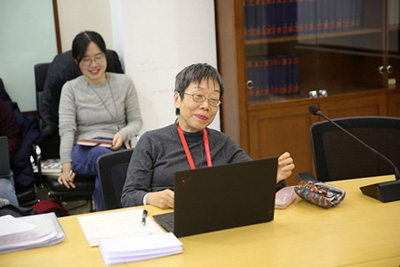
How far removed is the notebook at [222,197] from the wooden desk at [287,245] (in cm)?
3

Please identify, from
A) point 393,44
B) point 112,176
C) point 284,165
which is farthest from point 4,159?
point 393,44

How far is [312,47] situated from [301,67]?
→ 16 centimetres

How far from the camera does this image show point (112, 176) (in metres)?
2.33

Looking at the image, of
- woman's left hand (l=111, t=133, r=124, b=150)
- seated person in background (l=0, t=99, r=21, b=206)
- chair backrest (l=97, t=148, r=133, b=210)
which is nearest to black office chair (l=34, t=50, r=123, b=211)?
seated person in background (l=0, t=99, r=21, b=206)

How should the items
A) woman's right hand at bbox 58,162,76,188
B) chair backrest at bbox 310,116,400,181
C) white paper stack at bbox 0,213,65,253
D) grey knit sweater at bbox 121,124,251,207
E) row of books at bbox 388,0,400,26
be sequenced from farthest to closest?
row of books at bbox 388,0,400,26
woman's right hand at bbox 58,162,76,188
chair backrest at bbox 310,116,400,181
grey knit sweater at bbox 121,124,251,207
white paper stack at bbox 0,213,65,253

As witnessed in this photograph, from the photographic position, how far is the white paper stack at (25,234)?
68.2 inches

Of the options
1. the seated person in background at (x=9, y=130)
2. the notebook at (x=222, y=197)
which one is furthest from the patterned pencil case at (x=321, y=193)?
the seated person in background at (x=9, y=130)

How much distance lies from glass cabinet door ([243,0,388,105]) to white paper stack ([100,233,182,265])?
2385 millimetres

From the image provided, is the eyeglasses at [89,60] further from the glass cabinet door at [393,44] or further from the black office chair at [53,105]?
the glass cabinet door at [393,44]

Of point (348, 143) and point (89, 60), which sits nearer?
point (348, 143)

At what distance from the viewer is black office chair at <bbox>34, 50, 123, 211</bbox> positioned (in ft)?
11.6

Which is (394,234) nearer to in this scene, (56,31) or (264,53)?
(264,53)

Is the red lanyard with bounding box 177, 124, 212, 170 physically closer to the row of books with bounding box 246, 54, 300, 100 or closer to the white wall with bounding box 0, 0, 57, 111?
the row of books with bounding box 246, 54, 300, 100

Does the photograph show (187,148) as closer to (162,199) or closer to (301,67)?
(162,199)
